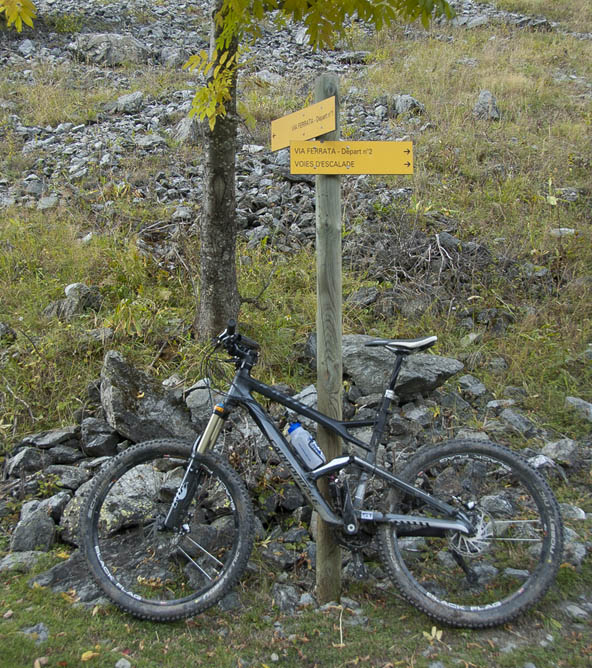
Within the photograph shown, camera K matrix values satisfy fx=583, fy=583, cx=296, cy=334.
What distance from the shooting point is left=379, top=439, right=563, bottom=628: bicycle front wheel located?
283cm

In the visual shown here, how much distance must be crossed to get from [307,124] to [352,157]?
295 millimetres

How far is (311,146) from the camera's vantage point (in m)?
2.82

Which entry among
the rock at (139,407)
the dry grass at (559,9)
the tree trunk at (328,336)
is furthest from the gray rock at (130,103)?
the dry grass at (559,9)

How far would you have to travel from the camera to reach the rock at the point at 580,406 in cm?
435

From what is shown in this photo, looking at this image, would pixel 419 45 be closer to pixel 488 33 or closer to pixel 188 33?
pixel 488 33

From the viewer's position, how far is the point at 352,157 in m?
2.80

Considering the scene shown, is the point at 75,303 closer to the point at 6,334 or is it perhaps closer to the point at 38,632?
the point at 6,334

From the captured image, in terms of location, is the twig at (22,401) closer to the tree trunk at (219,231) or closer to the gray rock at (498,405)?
the tree trunk at (219,231)

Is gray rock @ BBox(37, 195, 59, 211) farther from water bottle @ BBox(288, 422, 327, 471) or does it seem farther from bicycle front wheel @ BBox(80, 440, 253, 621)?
water bottle @ BBox(288, 422, 327, 471)

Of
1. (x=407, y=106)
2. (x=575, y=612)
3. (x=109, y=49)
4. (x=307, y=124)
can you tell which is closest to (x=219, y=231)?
(x=307, y=124)

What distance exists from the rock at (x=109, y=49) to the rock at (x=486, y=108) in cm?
650

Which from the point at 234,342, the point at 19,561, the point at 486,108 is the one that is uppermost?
the point at 486,108

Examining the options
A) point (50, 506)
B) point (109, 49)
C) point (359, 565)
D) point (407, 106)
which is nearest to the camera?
point (359, 565)

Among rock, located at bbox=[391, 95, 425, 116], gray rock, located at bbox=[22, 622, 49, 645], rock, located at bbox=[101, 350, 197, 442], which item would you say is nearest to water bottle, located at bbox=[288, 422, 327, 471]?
rock, located at bbox=[101, 350, 197, 442]
